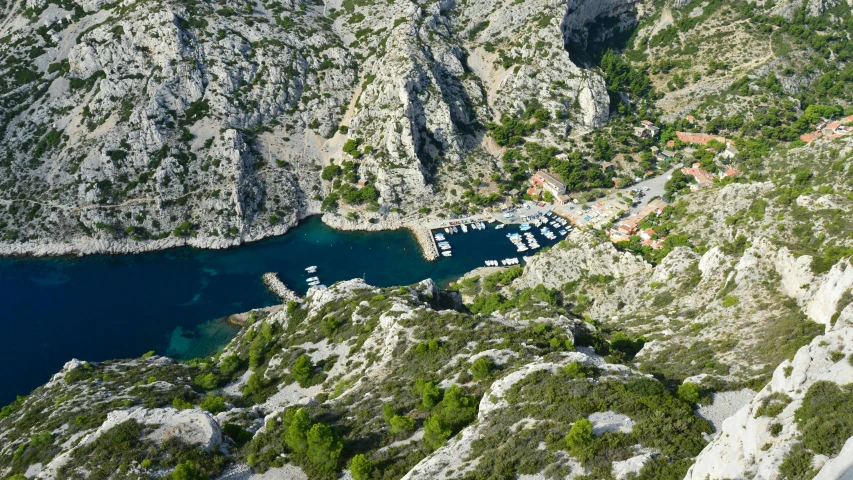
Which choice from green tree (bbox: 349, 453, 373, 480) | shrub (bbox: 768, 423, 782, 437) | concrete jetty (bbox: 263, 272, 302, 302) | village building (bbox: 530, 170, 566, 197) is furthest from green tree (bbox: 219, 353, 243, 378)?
village building (bbox: 530, 170, 566, 197)

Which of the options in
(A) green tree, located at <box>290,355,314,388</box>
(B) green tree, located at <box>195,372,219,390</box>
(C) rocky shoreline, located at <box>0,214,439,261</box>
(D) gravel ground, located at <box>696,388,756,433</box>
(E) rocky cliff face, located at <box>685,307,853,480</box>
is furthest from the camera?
(C) rocky shoreline, located at <box>0,214,439,261</box>

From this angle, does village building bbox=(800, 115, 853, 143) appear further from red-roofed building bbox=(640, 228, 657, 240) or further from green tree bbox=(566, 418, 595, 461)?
green tree bbox=(566, 418, 595, 461)

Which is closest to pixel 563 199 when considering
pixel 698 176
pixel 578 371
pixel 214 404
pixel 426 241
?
pixel 698 176

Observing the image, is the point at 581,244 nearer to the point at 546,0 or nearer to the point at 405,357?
the point at 405,357

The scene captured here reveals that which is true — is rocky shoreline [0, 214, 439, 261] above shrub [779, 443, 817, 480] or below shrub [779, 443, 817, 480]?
above

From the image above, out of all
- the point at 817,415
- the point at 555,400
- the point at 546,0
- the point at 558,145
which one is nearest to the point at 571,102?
the point at 558,145

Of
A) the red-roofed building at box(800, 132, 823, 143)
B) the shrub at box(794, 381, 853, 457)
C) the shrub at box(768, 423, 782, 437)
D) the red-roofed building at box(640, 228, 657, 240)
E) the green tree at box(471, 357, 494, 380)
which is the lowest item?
the green tree at box(471, 357, 494, 380)
